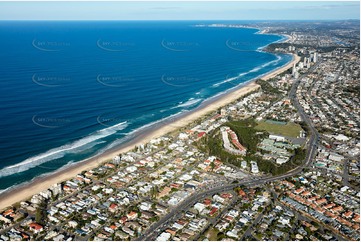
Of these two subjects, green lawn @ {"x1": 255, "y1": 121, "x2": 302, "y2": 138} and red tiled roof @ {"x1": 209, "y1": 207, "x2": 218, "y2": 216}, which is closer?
red tiled roof @ {"x1": 209, "y1": 207, "x2": 218, "y2": 216}

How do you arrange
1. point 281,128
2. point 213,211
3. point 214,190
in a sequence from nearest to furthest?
point 213,211
point 214,190
point 281,128

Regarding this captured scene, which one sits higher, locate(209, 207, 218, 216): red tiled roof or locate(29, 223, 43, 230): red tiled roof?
locate(29, 223, 43, 230): red tiled roof

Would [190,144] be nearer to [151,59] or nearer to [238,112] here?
[238,112]

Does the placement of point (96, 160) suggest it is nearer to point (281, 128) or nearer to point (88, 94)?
point (88, 94)

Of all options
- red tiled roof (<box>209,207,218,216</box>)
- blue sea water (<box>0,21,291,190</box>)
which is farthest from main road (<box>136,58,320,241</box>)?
blue sea water (<box>0,21,291,190</box>)

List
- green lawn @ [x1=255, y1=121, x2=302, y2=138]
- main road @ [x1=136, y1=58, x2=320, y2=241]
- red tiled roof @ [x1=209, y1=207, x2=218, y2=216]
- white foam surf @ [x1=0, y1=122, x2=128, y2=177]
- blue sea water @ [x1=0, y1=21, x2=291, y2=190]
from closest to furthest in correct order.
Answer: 1. main road @ [x1=136, y1=58, x2=320, y2=241]
2. red tiled roof @ [x1=209, y1=207, x2=218, y2=216]
3. white foam surf @ [x1=0, y1=122, x2=128, y2=177]
4. blue sea water @ [x1=0, y1=21, x2=291, y2=190]
5. green lawn @ [x1=255, y1=121, x2=302, y2=138]

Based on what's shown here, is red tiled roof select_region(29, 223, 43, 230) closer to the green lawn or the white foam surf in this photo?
the white foam surf

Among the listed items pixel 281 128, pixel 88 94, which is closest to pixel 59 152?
pixel 88 94
